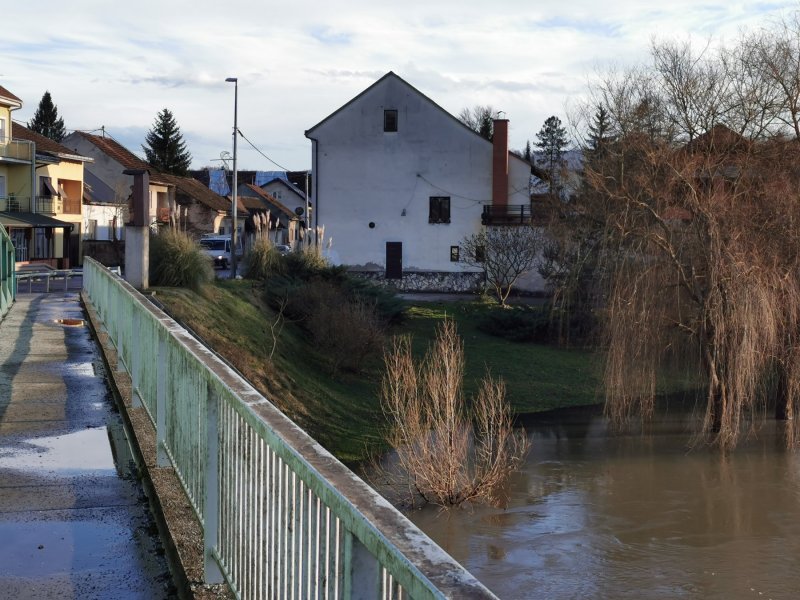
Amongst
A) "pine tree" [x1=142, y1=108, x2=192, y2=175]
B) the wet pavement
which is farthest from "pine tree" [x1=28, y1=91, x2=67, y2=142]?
the wet pavement

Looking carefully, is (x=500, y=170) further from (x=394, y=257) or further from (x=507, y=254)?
(x=394, y=257)

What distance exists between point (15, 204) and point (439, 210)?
856 inches

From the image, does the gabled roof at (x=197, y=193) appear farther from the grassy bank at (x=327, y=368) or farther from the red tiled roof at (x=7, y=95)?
the grassy bank at (x=327, y=368)

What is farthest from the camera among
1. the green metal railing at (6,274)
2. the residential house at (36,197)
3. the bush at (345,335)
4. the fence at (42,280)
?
the residential house at (36,197)

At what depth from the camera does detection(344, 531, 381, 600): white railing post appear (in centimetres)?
251

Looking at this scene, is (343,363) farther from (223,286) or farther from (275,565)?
(275,565)

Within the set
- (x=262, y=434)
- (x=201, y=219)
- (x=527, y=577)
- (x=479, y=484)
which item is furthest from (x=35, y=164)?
(x=262, y=434)

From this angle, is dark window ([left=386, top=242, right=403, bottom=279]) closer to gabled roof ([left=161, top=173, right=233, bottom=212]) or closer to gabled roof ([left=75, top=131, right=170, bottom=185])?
gabled roof ([left=75, top=131, right=170, bottom=185])

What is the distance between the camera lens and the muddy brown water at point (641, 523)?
1484 cm

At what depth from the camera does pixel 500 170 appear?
49.6m

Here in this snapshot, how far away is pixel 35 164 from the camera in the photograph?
51.5 metres

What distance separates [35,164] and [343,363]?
28506 mm

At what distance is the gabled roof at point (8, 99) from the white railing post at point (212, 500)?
162 ft

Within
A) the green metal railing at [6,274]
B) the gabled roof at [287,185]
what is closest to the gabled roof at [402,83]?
the green metal railing at [6,274]
